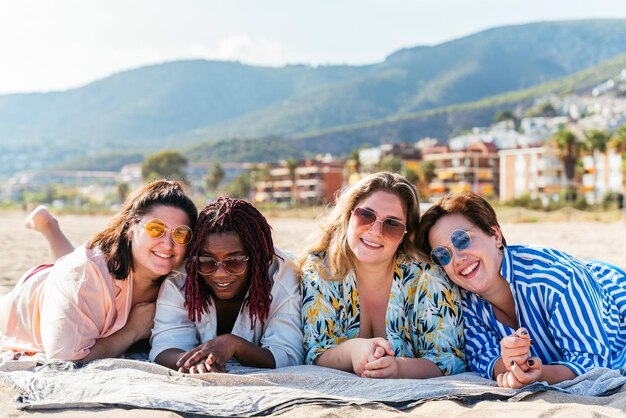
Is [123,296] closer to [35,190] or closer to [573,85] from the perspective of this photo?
[35,190]

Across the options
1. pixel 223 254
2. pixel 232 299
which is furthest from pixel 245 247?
pixel 232 299

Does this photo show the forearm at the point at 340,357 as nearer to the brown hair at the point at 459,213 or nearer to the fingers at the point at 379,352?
the fingers at the point at 379,352

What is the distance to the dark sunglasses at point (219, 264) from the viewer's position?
3639 millimetres

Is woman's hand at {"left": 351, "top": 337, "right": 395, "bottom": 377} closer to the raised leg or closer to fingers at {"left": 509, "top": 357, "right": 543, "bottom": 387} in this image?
fingers at {"left": 509, "top": 357, "right": 543, "bottom": 387}

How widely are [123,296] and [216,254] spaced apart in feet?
2.09

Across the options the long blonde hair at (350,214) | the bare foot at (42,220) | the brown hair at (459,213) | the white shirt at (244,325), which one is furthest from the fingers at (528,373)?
the bare foot at (42,220)

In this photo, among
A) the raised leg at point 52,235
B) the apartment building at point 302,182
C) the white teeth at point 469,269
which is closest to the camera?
the white teeth at point 469,269

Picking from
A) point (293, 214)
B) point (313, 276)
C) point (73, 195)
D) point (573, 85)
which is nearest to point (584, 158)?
point (293, 214)

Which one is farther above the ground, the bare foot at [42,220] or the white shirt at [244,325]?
the bare foot at [42,220]

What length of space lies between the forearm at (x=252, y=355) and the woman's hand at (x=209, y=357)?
0.05 m

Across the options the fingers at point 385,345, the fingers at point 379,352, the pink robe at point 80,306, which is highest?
the pink robe at point 80,306

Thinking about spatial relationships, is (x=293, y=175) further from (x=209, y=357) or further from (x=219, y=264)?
(x=209, y=357)

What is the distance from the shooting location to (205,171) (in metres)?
128

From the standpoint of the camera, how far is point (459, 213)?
3.64 metres
